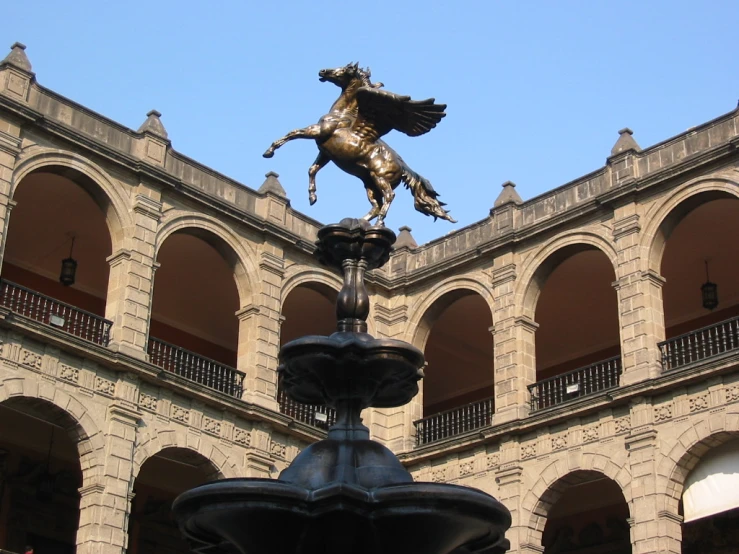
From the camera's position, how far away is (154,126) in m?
22.4

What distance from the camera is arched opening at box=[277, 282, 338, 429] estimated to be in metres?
23.4

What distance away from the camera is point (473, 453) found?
2239cm

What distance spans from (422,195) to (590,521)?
16.2m

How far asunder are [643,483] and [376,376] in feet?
39.3

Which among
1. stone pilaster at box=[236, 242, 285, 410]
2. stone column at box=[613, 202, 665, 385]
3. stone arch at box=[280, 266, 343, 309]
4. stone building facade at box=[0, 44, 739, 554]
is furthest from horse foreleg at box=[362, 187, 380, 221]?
stone arch at box=[280, 266, 343, 309]

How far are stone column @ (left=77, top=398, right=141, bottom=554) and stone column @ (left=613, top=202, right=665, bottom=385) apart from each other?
8170 mm

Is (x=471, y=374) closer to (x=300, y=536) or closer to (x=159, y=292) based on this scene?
(x=159, y=292)

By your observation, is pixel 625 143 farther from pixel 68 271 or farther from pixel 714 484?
pixel 68 271

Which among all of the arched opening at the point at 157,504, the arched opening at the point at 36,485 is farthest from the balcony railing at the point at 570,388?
the arched opening at the point at 36,485

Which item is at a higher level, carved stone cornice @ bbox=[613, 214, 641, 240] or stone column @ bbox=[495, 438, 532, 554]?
carved stone cornice @ bbox=[613, 214, 641, 240]

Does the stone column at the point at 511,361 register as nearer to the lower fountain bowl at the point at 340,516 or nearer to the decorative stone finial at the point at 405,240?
the decorative stone finial at the point at 405,240

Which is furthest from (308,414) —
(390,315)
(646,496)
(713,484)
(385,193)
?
(385,193)

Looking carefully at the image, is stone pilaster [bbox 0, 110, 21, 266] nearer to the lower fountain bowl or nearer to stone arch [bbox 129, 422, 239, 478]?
stone arch [bbox 129, 422, 239, 478]

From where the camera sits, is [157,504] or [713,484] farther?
[157,504]
